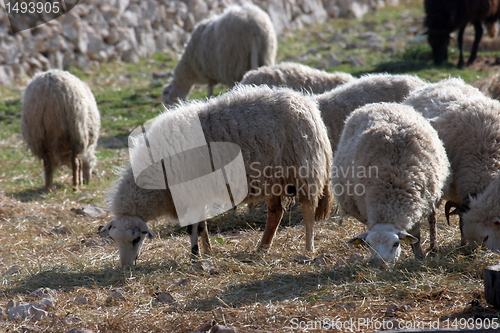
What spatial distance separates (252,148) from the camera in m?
4.32

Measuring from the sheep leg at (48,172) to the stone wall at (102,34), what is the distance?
515cm

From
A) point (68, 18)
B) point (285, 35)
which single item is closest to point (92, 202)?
point (68, 18)

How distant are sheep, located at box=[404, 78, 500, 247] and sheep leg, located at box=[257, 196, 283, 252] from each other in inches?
58.9

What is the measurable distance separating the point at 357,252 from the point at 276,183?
93 cm

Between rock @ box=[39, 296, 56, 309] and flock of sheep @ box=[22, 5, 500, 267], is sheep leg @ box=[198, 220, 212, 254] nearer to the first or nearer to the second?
flock of sheep @ box=[22, 5, 500, 267]

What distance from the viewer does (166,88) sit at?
33.1 ft

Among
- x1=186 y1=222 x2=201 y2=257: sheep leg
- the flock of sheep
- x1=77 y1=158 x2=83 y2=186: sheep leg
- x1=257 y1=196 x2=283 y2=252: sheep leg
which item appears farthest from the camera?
x1=77 y1=158 x2=83 y2=186: sheep leg

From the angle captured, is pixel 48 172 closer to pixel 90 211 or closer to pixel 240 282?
pixel 90 211

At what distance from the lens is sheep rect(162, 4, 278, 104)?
29.2 ft

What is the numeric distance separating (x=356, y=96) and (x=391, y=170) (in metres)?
2.08

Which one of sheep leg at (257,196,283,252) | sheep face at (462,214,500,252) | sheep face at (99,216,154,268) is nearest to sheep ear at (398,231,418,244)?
sheep face at (462,214,500,252)

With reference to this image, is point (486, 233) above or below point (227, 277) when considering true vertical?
above

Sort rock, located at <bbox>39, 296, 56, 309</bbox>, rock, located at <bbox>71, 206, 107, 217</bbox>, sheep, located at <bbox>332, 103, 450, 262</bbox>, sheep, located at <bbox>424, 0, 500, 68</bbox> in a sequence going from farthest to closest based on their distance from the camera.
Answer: sheep, located at <bbox>424, 0, 500, 68</bbox>, rock, located at <bbox>71, 206, 107, 217</bbox>, sheep, located at <bbox>332, 103, 450, 262</bbox>, rock, located at <bbox>39, 296, 56, 309</bbox>

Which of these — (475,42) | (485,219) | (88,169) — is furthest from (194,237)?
(475,42)
